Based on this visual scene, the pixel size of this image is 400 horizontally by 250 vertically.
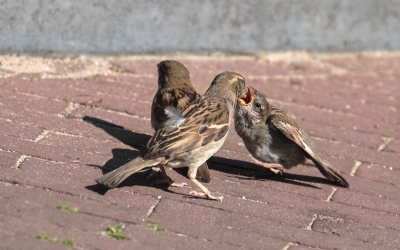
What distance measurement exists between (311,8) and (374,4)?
0.77 metres

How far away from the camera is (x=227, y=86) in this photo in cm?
546

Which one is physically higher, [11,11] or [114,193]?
[11,11]

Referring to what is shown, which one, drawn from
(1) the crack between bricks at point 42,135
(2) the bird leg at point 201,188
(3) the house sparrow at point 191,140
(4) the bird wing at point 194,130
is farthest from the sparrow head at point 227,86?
(1) the crack between bricks at point 42,135

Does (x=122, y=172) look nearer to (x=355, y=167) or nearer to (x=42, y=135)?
(x=42, y=135)

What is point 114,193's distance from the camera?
433 cm

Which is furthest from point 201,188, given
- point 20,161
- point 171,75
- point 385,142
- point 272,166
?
point 385,142

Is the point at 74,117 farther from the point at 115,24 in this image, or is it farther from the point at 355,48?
the point at 355,48

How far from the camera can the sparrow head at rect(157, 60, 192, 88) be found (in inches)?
224

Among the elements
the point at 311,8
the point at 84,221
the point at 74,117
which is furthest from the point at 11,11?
the point at 311,8

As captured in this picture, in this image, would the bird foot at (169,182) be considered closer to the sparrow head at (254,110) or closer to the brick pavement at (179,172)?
the brick pavement at (179,172)

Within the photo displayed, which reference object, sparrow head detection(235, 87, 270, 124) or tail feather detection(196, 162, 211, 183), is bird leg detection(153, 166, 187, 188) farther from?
sparrow head detection(235, 87, 270, 124)

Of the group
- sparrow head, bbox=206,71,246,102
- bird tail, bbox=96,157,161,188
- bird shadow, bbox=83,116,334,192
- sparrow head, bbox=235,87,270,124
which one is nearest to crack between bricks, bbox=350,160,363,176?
bird shadow, bbox=83,116,334,192

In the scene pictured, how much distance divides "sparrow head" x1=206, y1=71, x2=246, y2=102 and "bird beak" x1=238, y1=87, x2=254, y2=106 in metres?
0.03

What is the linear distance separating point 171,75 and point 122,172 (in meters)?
1.58
